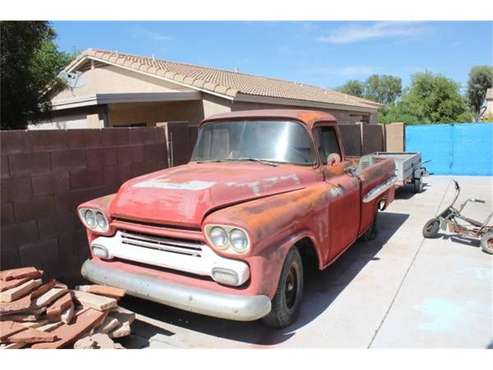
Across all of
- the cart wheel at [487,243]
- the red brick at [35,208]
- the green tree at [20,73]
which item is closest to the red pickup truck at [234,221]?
the red brick at [35,208]

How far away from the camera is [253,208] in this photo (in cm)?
370

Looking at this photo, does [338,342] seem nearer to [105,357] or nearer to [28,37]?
[105,357]

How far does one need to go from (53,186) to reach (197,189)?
6.73 ft

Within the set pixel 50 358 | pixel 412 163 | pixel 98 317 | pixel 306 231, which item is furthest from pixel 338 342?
pixel 412 163

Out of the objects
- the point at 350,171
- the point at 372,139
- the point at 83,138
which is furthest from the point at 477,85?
the point at 83,138

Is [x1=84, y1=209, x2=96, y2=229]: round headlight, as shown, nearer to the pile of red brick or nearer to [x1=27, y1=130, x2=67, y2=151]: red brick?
the pile of red brick

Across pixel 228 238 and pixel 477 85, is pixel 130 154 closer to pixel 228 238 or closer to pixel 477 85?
pixel 228 238

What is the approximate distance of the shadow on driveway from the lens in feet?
13.0

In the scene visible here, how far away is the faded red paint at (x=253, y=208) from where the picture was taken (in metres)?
3.48

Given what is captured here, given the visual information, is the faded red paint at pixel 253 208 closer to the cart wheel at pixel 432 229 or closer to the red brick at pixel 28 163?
the red brick at pixel 28 163

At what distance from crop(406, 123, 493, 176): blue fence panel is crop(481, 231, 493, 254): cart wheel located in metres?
11.0

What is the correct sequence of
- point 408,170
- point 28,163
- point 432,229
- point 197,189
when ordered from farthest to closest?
1. point 408,170
2. point 432,229
3. point 28,163
4. point 197,189

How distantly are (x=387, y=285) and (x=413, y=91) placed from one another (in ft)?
99.1

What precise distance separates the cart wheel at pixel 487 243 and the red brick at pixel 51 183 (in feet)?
18.8
